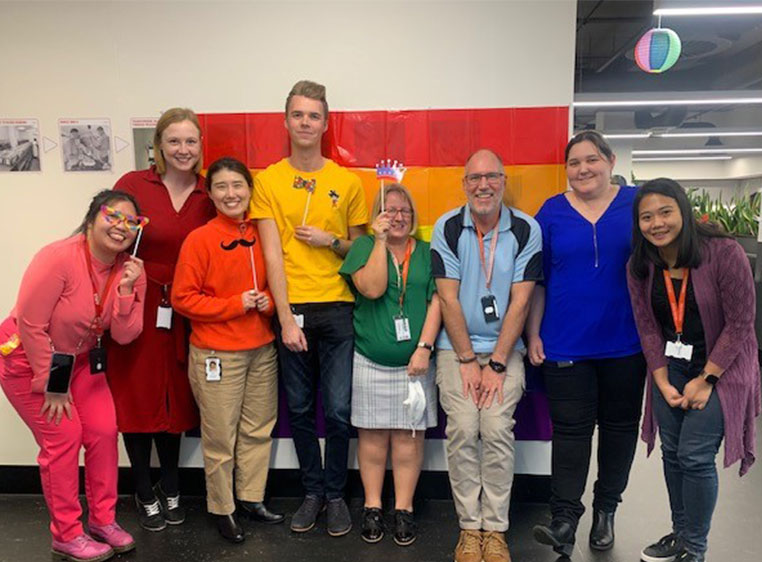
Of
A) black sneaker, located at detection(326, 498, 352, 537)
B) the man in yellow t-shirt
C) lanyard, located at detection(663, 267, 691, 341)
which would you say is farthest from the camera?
black sneaker, located at detection(326, 498, 352, 537)

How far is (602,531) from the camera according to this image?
237cm

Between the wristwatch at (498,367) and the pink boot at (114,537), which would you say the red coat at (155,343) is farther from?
the wristwatch at (498,367)

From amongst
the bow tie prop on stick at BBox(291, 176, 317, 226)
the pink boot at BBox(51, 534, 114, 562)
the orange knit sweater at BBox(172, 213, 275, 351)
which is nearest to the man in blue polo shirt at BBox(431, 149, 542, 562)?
the bow tie prop on stick at BBox(291, 176, 317, 226)

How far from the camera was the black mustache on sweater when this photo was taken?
2.30 metres

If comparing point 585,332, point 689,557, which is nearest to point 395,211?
point 585,332

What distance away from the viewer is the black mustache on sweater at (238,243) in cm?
230

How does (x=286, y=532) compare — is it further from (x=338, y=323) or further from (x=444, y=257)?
(x=444, y=257)

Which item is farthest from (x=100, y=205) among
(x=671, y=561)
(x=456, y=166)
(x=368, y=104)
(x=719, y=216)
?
(x=719, y=216)

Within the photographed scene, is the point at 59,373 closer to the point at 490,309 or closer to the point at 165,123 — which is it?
the point at 165,123

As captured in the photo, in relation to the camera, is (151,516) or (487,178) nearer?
(487,178)

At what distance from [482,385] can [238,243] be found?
1.22 meters

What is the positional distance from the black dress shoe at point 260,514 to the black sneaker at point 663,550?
1648mm

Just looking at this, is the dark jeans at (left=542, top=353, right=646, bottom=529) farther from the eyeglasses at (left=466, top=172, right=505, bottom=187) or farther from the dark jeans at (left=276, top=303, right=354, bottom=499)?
the dark jeans at (left=276, top=303, right=354, bottom=499)

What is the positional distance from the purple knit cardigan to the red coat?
1.96m
